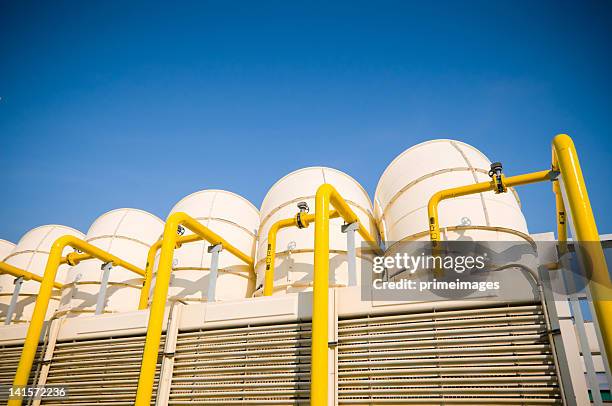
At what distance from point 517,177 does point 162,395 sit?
7212mm

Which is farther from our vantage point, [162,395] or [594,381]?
[162,395]

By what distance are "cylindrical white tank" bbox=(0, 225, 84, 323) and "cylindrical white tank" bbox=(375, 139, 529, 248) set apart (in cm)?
1154

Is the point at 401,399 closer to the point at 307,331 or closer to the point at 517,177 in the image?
the point at 307,331

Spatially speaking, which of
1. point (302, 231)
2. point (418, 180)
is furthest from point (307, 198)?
point (418, 180)

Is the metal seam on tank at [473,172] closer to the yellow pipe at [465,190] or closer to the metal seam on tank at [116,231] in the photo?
the yellow pipe at [465,190]

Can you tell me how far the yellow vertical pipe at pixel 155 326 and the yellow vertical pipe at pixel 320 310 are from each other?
2.81 metres

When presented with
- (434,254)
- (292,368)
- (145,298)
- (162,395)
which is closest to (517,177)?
(434,254)

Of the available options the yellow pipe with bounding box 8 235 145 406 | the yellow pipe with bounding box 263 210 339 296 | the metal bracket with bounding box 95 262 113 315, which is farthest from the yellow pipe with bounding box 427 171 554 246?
the metal bracket with bounding box 95 262 113 315

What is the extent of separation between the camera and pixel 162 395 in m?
6.03

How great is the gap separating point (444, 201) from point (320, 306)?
386 centimetres

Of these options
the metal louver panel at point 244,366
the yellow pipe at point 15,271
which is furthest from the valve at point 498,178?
the yellow pipe at point 15,271

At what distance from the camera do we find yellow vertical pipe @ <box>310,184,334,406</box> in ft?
16.0

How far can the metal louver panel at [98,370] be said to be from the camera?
6.56 meters

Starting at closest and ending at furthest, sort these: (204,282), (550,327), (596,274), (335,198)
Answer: (596,274), (550,327), (335,198), (204,282)
